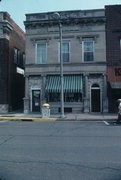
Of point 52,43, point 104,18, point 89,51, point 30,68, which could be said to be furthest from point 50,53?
point 104,18

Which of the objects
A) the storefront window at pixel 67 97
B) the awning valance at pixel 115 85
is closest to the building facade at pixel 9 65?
the storefront window at pixel 67 97

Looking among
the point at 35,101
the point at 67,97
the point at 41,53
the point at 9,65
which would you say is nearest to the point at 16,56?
the point at 9,65

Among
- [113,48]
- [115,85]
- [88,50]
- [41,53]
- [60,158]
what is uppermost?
[113,48]

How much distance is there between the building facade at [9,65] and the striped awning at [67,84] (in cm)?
456

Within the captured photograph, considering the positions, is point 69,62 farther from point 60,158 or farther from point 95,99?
point 60,158

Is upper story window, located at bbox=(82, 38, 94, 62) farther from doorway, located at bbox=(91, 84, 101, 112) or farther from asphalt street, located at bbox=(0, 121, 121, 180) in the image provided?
asphalt street, located at bbox=(0, 121, 121, 180)

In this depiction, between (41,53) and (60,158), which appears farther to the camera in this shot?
(41,53)

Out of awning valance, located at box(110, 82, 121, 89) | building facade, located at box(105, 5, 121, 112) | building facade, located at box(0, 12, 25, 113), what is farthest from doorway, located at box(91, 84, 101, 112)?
building facade, located at box(0, 12, 25, 113)

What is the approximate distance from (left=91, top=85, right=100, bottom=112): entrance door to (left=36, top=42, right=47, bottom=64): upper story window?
18.7ft

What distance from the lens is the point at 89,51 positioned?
2081 centimetres

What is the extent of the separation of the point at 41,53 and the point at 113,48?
7147 mm

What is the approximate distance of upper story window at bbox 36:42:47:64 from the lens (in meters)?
21.5

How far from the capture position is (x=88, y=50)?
68.4 ft

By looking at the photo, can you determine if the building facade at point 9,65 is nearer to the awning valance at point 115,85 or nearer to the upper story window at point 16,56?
the upper story window at point 16,56
